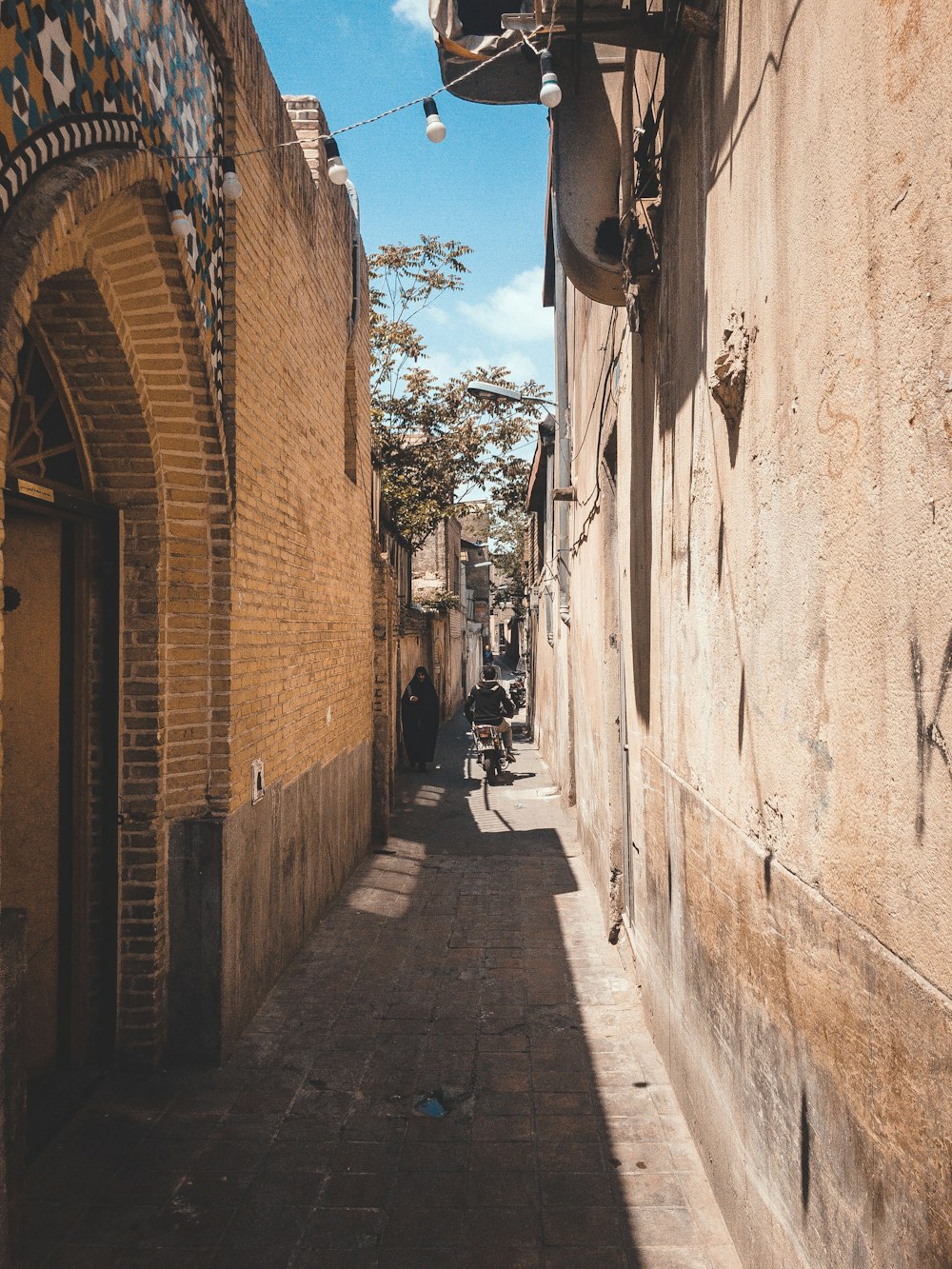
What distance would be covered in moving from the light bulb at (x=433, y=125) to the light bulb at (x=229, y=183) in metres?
0.97

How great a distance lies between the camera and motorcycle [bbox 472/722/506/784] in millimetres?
13250

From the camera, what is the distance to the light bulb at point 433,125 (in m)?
3.97

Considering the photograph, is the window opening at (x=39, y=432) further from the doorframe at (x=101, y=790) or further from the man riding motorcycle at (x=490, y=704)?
the man riding motorcycle at (x=490, y=704)

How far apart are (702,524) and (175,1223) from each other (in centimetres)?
314

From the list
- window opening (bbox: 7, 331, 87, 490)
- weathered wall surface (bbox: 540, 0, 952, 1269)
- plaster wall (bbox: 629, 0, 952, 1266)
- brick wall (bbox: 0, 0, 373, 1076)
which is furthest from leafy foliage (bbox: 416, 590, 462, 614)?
plaster wall (bbox: 629, 0, 952, 1266)

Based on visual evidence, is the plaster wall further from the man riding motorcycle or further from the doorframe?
the man riding motorcycle

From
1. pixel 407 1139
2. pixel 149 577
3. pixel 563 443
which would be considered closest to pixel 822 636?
pixel 407 1139

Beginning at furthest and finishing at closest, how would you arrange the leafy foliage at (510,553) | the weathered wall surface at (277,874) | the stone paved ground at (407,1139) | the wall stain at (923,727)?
1. the leafy foliage at (510,553)
2. the weathered wall surface at (277,874)
3. the stone paved ground at (407,1139)
4. the wall stain at (923,727)

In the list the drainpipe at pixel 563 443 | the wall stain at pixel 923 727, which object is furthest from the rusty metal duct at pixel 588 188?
the drainpipe at pixel 563 443

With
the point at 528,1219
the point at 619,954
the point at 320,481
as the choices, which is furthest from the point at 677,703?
the point at 320,481

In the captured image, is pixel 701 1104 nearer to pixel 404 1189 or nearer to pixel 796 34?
pixel 404 1189

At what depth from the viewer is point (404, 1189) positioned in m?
3.45

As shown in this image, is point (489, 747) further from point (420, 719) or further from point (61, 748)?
point (61, 748)

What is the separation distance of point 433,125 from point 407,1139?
425cm
